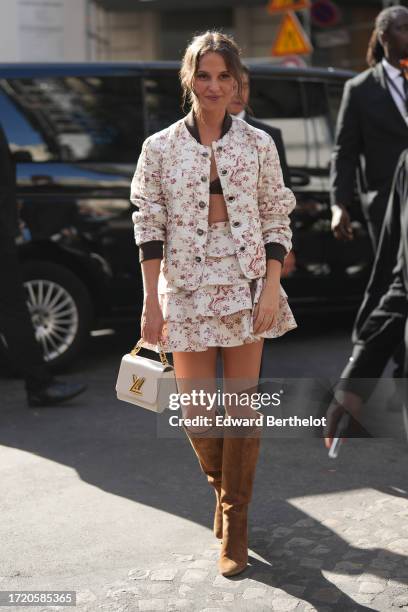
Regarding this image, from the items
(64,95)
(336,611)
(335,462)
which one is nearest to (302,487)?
(335,462)

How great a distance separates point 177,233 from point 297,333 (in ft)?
15.7

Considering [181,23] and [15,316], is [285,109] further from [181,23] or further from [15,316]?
[181,23]

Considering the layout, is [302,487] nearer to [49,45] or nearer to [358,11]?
[49,45]

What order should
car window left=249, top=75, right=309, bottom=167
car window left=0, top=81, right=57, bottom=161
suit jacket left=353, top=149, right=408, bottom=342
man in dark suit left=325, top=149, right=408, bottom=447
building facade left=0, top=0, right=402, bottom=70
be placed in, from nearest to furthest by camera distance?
suit jacket left=353, top=149, right=408, bottom=342 → man in dark suit left=325, top=149, right=408, bottom=447 → car window left=0, top=81, right=57, bottom=161 → car window left=249, top=75, right=309, bottom=167 → building facade left=0, top=0, right=402, bottom=70

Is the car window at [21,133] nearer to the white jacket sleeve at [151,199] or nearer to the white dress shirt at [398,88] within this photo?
the white dress shirt at [398,88]

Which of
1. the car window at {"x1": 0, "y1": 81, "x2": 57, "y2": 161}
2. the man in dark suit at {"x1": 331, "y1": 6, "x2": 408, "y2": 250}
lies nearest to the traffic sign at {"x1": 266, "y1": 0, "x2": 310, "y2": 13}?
the car window at {"x1": 0, "y1": 81, "x2": 57, "y2": 161}

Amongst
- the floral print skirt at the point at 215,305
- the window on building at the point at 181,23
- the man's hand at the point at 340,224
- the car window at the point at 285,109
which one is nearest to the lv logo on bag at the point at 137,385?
the floral print skirt at the point at 215,305

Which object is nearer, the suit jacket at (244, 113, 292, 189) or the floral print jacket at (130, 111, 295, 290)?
the floral print jacket at (130, 111, 295, 290)

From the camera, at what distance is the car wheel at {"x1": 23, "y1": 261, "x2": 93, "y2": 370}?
689 centimetres

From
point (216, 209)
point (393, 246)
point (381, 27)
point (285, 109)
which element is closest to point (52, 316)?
point (285, 109)

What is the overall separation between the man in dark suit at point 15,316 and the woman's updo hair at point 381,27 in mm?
2078

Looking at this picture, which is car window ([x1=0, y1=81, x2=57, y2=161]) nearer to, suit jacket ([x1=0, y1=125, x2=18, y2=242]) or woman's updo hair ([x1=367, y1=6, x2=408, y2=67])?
suit jacket ([x1=0, y1=125, x2=18, y2=242])

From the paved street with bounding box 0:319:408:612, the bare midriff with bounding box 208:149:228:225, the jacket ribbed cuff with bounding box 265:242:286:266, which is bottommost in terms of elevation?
the paved street with bounding box 0:319:408:612

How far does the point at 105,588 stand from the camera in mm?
3570
